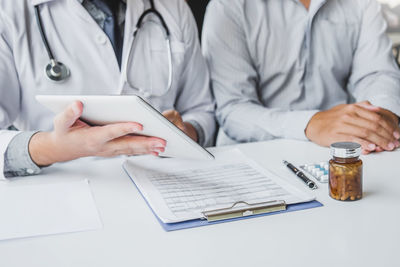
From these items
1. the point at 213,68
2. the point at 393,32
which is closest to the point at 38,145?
the point at 213,68

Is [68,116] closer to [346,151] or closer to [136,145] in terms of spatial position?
[136,145]

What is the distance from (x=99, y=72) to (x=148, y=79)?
5.2 inches

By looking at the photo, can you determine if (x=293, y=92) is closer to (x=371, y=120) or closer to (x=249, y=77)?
(x=249, y=77)

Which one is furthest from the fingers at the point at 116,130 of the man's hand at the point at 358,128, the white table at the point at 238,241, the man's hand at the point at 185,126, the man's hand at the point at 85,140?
the man's hand at the point at 358,128

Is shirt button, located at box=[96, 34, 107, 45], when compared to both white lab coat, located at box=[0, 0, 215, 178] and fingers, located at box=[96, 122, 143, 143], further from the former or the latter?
fingers, located at box=[96, 122, 143, 143]

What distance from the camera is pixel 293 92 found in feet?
4.83

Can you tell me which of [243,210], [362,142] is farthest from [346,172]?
[362,142]

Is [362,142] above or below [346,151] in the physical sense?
below

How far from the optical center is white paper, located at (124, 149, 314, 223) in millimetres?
758

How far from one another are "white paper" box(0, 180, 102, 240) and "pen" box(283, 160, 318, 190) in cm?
38

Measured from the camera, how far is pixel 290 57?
145 cm

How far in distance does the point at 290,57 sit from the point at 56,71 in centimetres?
72

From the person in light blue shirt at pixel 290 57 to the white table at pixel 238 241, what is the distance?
60 centimetres

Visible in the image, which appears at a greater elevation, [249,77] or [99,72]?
[99,72]
